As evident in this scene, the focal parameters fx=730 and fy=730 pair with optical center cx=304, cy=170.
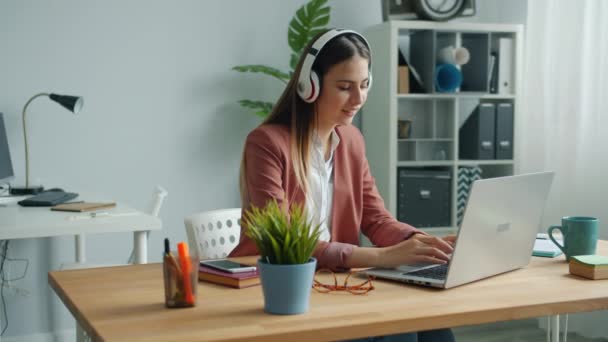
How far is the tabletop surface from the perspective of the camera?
2.43m

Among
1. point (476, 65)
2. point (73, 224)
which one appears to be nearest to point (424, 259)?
point (73, 224)

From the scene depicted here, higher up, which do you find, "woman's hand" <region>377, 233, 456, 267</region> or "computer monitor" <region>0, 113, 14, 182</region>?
"computer monitor" <region>0, 113, 14, 182</region>

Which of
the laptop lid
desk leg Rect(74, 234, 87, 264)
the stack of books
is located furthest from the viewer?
desk leg Rect(74, 234, 87, 264)

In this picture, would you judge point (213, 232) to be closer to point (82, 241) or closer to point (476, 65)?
point (82, 241)

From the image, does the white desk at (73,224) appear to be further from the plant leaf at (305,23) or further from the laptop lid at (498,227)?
the laptop lid at (498,227)

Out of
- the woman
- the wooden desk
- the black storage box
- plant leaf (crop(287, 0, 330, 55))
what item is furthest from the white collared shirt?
the black storage box

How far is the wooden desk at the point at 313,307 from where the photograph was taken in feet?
3.79

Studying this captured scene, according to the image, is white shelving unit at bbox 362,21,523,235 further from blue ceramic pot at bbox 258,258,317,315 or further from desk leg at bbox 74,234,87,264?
blue ceramic pot at bbox 258,258,317,315

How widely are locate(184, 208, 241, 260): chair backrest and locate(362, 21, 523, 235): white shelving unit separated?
153 cm

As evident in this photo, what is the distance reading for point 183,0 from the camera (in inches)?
141

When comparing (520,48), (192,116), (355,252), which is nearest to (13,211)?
(192,116)

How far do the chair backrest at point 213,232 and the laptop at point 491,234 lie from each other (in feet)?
2.30

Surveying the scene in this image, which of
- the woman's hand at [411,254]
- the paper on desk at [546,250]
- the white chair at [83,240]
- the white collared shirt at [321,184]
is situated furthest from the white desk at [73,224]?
the paper on desk at [546,250]

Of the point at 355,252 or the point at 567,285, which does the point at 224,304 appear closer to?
the point at 355,252
